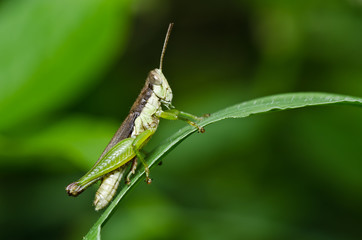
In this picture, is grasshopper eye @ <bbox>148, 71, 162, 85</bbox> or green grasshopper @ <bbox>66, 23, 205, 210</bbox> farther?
grasshopper eye @ <bbox>148, 71, 162, 85</bbox>

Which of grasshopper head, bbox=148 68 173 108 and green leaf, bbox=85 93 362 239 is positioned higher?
grasshopper head, bbox=148 68 173 108

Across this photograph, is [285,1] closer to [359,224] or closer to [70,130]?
[359,224]

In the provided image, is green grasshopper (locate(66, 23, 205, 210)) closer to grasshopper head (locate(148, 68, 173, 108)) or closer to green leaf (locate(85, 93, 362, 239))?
grasshopper head (locate(148, 68, 173, 108))

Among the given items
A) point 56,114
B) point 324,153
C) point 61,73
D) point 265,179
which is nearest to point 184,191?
point 265,179

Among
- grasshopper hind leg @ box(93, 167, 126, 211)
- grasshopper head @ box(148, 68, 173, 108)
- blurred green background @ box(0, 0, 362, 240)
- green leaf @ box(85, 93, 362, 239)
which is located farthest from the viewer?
blurred green background @ box(0, 0, 362, 240)

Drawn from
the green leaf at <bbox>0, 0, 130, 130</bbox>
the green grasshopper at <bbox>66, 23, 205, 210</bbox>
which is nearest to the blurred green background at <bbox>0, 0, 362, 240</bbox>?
the green leaf at <bbox>0, 0, 130, 130</bbox>

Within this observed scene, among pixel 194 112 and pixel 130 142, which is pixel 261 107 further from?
pixel 194 112

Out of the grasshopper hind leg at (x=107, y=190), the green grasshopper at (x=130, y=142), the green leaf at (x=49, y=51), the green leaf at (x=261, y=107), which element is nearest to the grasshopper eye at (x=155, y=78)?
the green grasshopper at (x=130, y=142)

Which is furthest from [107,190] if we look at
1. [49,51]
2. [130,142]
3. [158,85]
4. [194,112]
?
[194,112]
